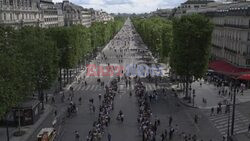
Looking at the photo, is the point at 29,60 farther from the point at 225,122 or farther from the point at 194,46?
the point at 225,122

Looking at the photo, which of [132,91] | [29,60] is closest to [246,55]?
[132,91]

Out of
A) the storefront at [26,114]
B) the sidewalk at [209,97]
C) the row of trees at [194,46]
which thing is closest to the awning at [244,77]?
the sidewalk at [209,97]


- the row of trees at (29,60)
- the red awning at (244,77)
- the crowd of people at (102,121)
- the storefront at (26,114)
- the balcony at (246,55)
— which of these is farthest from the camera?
the balcony at (246,55)

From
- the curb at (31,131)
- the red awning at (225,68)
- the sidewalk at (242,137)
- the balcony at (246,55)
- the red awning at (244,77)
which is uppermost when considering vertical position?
the balcony at (246,55)

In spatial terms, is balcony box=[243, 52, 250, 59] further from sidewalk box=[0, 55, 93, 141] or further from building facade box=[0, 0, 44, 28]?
building facade box=[0, 0, 44, 28]

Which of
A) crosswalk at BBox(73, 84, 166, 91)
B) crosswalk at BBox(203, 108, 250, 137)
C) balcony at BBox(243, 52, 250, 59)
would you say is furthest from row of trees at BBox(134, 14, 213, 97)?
balcony at BBox(243, 52, 250, 59)

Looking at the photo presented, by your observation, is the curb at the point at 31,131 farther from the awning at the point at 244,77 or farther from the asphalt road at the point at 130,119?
the awning at the point at 244,77

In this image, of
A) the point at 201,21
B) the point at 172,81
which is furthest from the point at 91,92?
the point at 201,21
